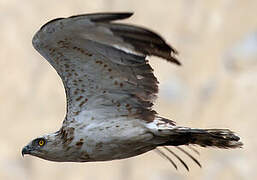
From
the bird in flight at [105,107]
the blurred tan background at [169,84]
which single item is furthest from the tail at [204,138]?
the blurred tan background at [169,84]

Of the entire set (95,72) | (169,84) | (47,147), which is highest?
(169,84)

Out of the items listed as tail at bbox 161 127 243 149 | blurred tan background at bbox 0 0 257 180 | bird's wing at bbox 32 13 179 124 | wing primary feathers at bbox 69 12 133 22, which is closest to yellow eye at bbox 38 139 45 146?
bird's wing at bbox 32 13 179 124

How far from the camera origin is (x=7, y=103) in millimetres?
16406

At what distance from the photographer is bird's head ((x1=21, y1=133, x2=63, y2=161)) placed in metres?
6.30

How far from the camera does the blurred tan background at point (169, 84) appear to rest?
1562 cm

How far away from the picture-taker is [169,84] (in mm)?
16609

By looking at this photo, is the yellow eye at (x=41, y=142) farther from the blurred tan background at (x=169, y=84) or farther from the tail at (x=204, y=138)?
the blurred tan background at (x=169, y=84)

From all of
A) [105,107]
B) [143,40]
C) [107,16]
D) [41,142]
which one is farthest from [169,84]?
[107,16]

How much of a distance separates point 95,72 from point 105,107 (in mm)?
291

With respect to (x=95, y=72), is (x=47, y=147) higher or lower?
lower

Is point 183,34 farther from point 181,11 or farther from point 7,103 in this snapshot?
point 7,103

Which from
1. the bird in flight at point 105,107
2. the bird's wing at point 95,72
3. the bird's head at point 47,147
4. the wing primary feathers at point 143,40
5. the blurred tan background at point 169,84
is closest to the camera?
the wing primary feathers at point 143,40

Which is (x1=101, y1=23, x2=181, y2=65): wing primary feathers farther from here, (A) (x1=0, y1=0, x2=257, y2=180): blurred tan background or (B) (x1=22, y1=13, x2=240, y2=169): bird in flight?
(A) (x1=0, y1=0, x2=257, y2=180): blurred tan background

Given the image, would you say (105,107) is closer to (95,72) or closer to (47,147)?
(95,72)
